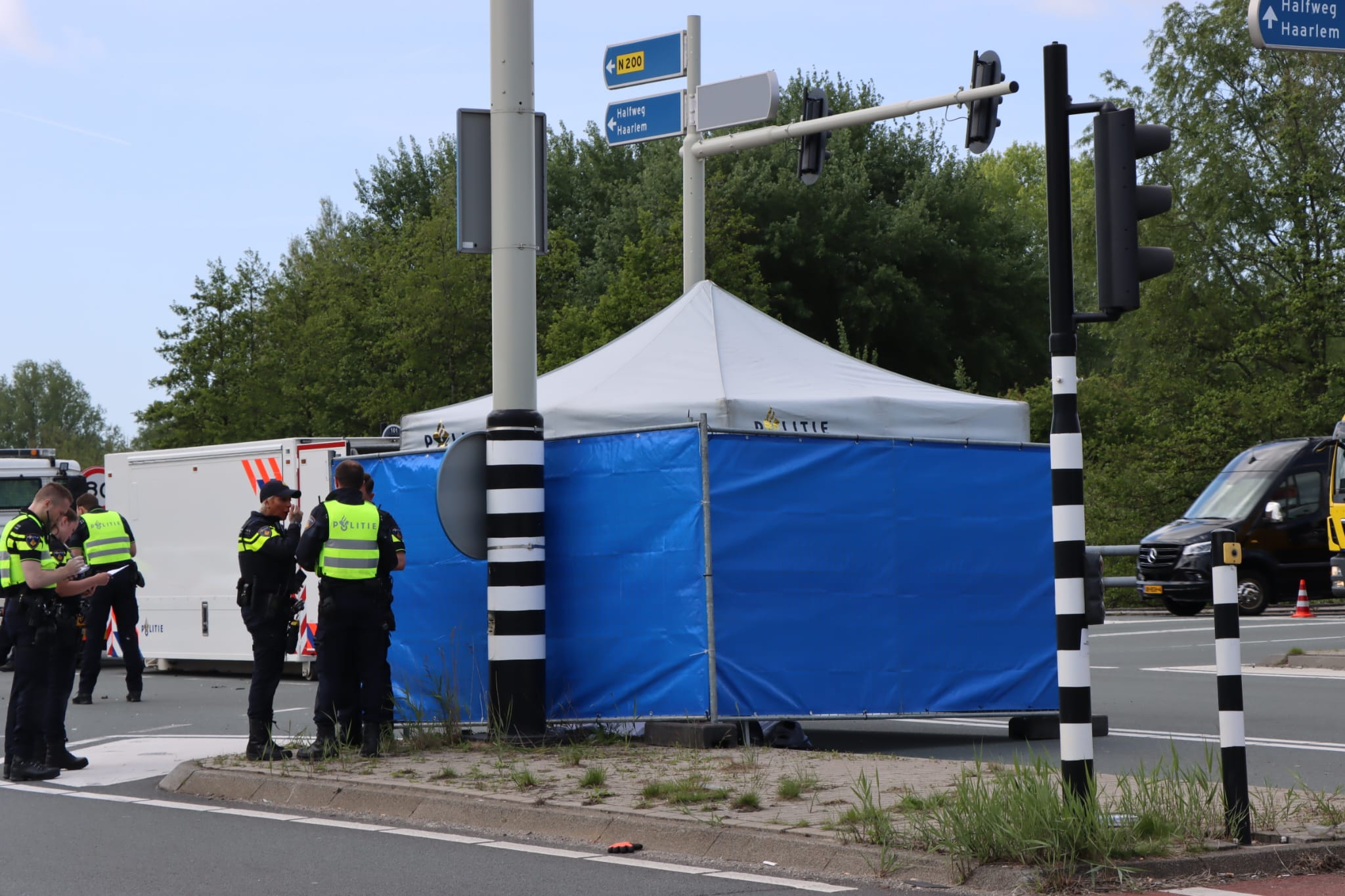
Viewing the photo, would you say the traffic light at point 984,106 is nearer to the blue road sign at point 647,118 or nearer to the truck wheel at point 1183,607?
the blue road sign at point 647,118

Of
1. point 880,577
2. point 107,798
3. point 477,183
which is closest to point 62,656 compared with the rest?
point 107,798

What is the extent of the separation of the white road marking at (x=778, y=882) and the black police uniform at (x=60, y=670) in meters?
5.37

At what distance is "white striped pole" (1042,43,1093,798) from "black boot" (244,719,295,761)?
16.9ft

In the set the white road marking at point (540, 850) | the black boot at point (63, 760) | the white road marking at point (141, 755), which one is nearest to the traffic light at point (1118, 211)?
the white road marking at point (540, 850)

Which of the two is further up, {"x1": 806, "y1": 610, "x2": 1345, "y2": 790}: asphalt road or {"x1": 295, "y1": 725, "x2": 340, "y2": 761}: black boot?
{"x1": 295, "y1": 725, "x2": 340, "y2": 761}: black boot

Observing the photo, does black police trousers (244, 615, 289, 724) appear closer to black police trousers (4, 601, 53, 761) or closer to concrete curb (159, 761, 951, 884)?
concrete curb (159, 761, 951, 884)

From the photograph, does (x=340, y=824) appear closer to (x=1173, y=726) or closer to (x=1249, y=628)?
(x=1173, y=726)

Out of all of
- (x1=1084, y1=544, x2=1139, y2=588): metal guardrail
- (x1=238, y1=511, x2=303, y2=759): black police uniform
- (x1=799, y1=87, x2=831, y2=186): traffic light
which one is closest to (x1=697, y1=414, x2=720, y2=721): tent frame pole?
Result: (x1=238, y1=511, x2=303, y2=759): black police uniform

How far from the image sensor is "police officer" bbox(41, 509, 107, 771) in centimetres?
1077

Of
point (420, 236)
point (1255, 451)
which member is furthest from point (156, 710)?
point (420, 236)

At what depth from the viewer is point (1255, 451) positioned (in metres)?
29.7

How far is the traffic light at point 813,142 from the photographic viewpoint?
18.4m

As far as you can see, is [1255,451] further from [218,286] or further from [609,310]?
[218,286]

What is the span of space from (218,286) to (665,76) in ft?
121
